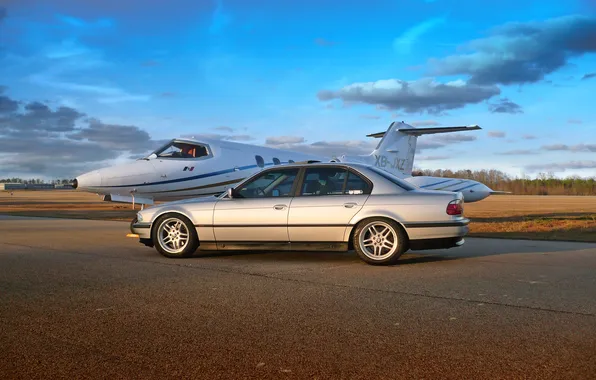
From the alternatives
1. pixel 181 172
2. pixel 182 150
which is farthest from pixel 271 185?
pixel 182 150

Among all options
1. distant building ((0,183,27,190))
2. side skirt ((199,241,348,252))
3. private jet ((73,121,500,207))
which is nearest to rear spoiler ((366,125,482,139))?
private jet ((73,121,500,207))

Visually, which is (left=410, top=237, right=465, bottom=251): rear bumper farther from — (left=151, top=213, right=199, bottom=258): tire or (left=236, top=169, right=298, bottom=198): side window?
(left=151, top=213, right=199, bottom=258): tire

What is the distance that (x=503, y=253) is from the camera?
9.05m

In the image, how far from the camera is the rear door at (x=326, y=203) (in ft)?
25.1

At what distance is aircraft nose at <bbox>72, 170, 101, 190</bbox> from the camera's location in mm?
→ 14281

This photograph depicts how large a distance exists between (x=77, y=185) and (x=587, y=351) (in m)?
13.5

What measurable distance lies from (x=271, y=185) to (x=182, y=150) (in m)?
8.33

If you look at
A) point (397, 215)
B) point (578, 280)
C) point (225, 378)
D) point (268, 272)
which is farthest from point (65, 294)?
point (578, 280)

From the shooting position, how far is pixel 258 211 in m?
7.96

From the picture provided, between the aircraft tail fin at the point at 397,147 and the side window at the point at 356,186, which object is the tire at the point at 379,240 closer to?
→ the side window at the point at 356,186

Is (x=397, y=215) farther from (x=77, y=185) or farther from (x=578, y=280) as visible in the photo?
(x=77, y=185)

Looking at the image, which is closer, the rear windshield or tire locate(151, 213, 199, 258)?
the rear windshield

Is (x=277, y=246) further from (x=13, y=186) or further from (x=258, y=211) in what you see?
(x=13, y=186)

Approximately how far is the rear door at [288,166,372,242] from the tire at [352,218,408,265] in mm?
251
